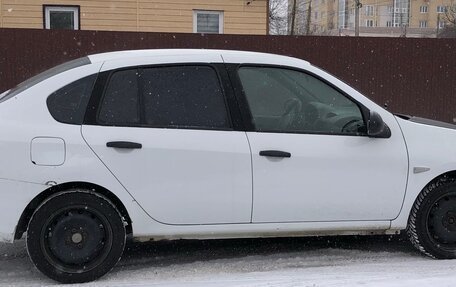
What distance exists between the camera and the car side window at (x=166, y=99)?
4004 mm

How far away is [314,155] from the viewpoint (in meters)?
4.14

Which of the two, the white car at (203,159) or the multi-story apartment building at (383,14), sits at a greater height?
the multi-story apartment building at (383,14)

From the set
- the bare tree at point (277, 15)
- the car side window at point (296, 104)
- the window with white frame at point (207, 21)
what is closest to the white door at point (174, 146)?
the car side window at point (296, 104)

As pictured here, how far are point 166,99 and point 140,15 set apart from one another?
9.32m

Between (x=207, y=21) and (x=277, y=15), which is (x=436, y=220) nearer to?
(x=207, y=21)

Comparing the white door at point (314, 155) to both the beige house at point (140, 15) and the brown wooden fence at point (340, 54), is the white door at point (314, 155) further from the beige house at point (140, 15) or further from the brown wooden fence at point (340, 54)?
the beige house at point (140, 15)

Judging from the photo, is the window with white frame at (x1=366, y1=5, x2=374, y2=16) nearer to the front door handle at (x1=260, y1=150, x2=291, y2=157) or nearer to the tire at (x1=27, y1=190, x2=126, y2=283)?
the front door handle at (x1=260, y1=150, x2=291, y2=157)

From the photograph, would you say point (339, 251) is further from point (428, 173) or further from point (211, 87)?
point (211, 87)

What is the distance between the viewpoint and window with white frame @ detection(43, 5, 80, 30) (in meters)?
12.6

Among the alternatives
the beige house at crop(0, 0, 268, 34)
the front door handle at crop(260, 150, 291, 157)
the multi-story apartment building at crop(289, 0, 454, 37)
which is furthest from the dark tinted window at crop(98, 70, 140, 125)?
the multi-story apartment building at crop(289, 0, 454, 37)

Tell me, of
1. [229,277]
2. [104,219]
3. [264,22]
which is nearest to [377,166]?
[229,277]

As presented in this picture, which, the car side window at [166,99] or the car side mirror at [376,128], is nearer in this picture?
the car side window at [166,99]

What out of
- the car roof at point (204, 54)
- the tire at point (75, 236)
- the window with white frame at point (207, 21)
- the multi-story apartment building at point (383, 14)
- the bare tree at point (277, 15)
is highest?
the multi-story apartment building at point (383, 14)

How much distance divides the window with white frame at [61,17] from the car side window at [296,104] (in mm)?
9596
